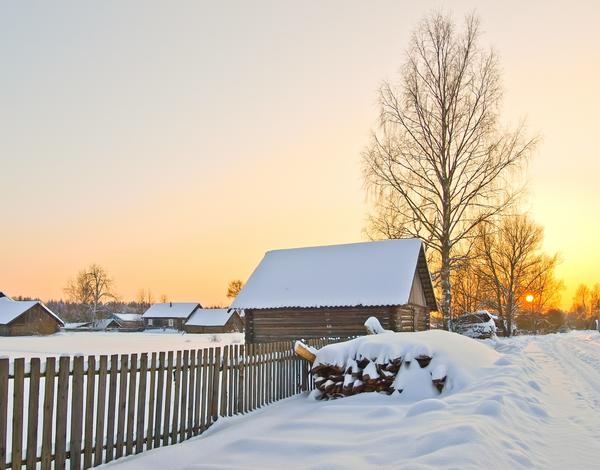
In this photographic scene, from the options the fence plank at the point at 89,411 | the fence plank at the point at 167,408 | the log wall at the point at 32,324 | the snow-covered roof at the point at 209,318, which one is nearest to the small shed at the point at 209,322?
the snow-covered roof at the point at 209,318

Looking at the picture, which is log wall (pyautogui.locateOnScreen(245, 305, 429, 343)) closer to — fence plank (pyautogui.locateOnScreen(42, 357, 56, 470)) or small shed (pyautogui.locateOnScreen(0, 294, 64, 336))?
fence plank (pyautogui.locateOnScreen(42, 357, 56, 470))

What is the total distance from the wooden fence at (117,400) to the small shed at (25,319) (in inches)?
2713

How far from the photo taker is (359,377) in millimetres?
10023

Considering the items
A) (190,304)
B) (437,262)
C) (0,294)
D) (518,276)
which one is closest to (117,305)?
(190,304)

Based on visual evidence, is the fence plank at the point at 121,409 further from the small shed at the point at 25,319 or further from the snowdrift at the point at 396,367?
the small shed at the point at 25,319

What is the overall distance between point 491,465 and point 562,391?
6.19m

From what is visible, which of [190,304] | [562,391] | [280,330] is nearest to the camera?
[562,391]

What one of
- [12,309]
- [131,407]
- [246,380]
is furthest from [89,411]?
[12,309]

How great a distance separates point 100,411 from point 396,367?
18.6 feet

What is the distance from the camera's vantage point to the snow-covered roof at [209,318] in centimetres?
8994

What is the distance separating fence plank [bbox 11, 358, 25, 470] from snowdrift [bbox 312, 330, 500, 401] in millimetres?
6029

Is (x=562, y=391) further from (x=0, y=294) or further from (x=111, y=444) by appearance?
(x=0, y=294)

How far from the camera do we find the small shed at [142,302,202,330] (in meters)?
96.4

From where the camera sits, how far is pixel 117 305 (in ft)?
527
